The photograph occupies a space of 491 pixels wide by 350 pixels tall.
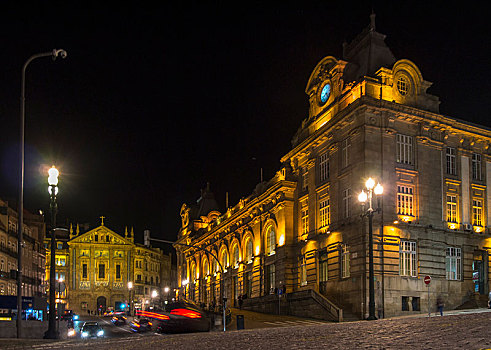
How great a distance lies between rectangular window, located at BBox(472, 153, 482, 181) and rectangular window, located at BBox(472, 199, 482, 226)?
1959 millimetres

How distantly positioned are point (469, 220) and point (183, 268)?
193ft

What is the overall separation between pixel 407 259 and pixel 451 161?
9451 mm

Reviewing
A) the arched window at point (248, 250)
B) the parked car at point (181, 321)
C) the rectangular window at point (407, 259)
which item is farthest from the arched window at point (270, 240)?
the parked car at point (181, 321)

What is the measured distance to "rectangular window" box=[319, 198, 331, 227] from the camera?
47.0 metres

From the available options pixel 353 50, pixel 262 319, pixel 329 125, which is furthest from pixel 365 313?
pixel 353 50

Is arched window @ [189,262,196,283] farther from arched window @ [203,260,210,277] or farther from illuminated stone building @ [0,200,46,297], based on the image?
illuminated stone building @ [0,200,46,297]

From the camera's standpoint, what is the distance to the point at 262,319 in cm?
4341

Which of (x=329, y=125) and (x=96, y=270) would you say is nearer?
(x=329, y=125)

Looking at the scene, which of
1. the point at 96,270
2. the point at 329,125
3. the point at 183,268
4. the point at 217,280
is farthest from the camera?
the point at 96,270

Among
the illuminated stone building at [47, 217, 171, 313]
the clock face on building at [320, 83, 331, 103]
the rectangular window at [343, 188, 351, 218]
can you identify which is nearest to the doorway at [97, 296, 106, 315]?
the illuminated stone building at [47, 217, 171, 313]

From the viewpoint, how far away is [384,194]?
41.3m

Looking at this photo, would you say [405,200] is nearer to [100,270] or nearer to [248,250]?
[248,250]

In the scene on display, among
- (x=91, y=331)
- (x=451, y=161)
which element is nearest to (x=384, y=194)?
(x=451, y=161)

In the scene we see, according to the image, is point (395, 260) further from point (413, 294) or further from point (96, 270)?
point (96, 270)
